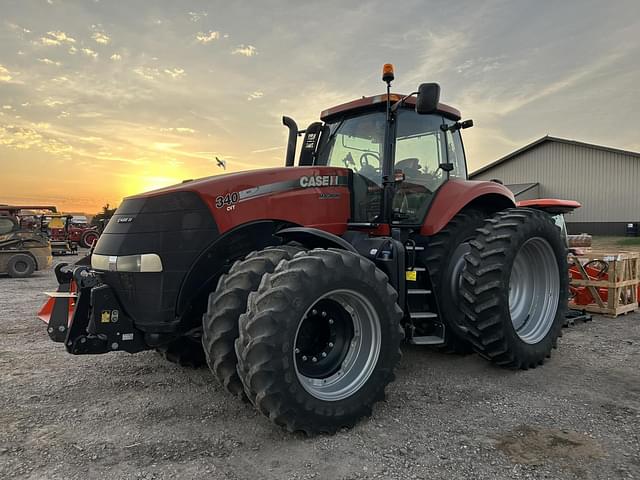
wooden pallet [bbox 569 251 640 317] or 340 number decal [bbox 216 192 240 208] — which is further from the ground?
Result: 340 number decal [bbox 216 192 240 208]

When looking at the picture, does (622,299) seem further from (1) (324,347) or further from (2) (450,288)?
(1) (324,347)

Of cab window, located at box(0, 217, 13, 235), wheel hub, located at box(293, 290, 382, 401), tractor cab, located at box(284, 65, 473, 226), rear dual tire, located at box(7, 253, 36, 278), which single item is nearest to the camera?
wheel hub, located at box(293, 290, 382, 401)

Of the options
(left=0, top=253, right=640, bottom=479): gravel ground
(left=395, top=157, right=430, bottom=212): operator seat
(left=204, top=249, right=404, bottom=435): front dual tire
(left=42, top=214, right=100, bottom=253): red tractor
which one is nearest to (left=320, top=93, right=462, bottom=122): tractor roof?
(left=395, top=157, right=430, bottom=212): operator seat

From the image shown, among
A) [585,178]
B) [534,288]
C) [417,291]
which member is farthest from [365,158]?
[585,178]

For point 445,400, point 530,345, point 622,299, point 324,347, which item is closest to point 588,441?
point 445,400

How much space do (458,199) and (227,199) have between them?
2295mm

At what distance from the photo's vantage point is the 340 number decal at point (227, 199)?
384cm

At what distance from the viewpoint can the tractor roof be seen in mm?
4750

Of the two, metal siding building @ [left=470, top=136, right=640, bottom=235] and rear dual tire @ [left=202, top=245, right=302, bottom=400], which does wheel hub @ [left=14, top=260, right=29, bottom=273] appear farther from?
metal siding building @ [left=470, top=136, right=640, bottom=235]

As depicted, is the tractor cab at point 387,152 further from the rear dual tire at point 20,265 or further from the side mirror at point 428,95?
the rear dual tire at point 20,265

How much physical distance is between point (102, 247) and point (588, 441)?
379cm

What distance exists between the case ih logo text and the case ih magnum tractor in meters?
0.02

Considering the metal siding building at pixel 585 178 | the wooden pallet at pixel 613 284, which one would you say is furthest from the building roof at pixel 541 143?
the wooden pallet at pixel 613 284

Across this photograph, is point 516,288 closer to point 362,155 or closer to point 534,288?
point 534,288
